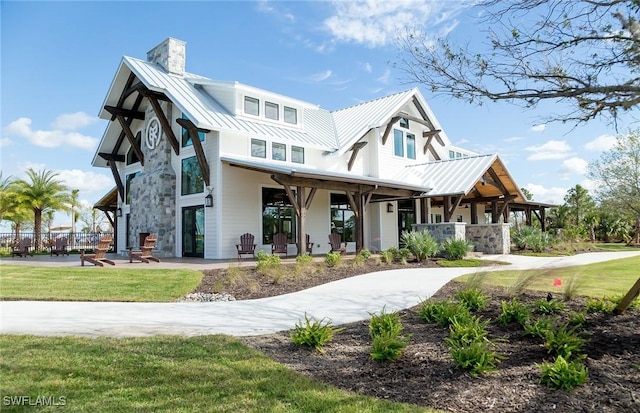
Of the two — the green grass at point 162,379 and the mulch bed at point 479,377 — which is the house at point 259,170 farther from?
the green grass at point 162,379

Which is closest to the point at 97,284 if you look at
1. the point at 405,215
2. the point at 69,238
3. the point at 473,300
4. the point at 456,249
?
the point at 473,300

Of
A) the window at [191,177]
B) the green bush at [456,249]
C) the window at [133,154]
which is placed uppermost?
the window at [133,154]

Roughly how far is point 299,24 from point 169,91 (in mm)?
7777

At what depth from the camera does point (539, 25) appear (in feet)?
15.7

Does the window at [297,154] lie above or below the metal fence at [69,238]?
above

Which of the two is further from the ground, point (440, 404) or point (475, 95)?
point (475, 95)

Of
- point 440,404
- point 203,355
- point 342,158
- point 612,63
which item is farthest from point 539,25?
point 342,158

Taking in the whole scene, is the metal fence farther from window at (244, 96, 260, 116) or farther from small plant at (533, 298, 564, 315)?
small plant at (533, 298, 564, 315)

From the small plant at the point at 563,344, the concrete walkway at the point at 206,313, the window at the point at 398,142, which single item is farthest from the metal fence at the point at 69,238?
the small plant at the point at 563,344

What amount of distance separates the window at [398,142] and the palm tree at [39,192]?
763 inches

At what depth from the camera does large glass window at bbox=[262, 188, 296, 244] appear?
16.3 meters

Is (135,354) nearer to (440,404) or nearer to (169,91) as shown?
(440,404)

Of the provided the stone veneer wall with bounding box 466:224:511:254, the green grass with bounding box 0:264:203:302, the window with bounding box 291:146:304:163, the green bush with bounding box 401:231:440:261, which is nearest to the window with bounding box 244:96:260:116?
the window with bounding box 291:146:304:163

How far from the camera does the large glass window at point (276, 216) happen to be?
1634 centimetres
